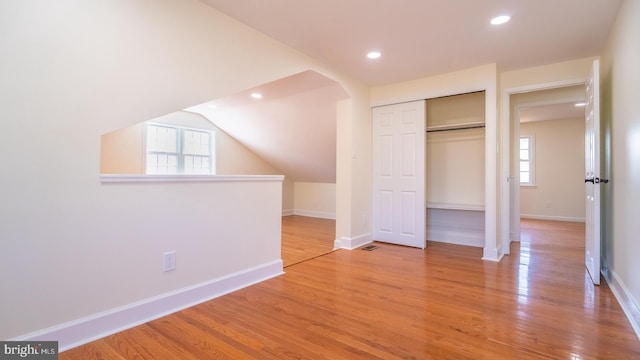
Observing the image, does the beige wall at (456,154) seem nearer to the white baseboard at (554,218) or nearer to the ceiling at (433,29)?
the ceiling at (433,29)

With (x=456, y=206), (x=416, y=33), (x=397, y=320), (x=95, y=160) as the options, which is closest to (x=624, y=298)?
(x=397, y=320)

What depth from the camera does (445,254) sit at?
375 cm

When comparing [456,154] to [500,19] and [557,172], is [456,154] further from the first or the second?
[557,172]

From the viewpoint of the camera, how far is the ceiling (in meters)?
2.33

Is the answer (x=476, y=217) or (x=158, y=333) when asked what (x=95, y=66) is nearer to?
(x=158, y=333)

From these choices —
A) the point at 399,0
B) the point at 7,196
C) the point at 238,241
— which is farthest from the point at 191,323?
the point at 399,0

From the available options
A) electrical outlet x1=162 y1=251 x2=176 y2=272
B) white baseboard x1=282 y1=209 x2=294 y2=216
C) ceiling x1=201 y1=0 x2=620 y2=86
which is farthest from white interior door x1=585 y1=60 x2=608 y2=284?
white baseboard x1=282 y1=209 x2=294 y2=216

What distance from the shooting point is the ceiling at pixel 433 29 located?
2332mm

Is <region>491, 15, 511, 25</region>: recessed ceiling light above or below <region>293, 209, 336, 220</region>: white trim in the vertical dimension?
above

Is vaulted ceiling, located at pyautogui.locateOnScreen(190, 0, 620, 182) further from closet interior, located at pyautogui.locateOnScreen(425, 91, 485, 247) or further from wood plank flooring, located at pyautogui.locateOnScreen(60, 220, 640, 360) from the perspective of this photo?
wood plank flooring, located at pyautogui.locateOnScreen(60, 220, 640, 360)

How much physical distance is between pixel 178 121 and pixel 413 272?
5018 mm

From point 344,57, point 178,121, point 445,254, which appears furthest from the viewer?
point 178,121

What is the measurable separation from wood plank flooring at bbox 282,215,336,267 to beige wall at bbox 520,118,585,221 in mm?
4732

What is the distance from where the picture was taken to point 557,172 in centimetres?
666
